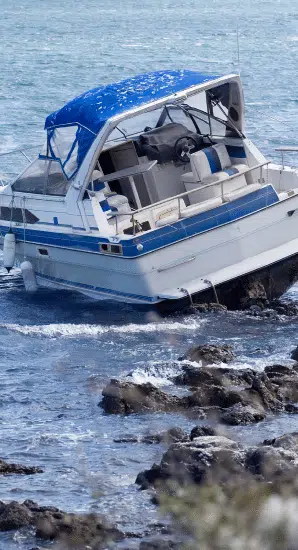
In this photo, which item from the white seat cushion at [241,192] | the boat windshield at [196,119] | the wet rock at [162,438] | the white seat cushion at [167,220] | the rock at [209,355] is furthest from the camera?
the boat windshield at [196,119]

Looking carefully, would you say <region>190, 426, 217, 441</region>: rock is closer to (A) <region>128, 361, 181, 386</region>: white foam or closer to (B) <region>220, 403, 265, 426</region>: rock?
(B) <region>220, 403, 265, 426</region>: rock

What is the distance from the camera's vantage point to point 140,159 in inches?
950

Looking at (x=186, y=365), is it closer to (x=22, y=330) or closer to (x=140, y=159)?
(x=22, y=330)

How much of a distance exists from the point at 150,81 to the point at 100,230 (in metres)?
3.26

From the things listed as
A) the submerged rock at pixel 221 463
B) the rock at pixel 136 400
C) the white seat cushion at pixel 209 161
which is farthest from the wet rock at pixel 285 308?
the submerged rock at pixel 221 463

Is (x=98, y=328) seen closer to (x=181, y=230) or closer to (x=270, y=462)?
(x=181, y=230)

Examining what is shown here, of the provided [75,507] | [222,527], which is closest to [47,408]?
[75,507]

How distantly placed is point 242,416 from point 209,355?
282cm

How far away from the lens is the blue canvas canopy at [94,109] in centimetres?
2208

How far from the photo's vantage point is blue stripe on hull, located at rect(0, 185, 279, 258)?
21.1 meters

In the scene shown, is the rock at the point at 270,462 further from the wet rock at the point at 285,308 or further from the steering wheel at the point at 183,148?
the steering wheel at the point at 183,148

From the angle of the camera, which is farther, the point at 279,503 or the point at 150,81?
the point at 150,81

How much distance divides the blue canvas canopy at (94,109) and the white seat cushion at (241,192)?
6.86ft

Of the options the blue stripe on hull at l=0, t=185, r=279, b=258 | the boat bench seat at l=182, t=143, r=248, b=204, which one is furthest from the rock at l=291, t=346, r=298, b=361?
the boat bench seat at l=182, t=143, r=248, b=204
